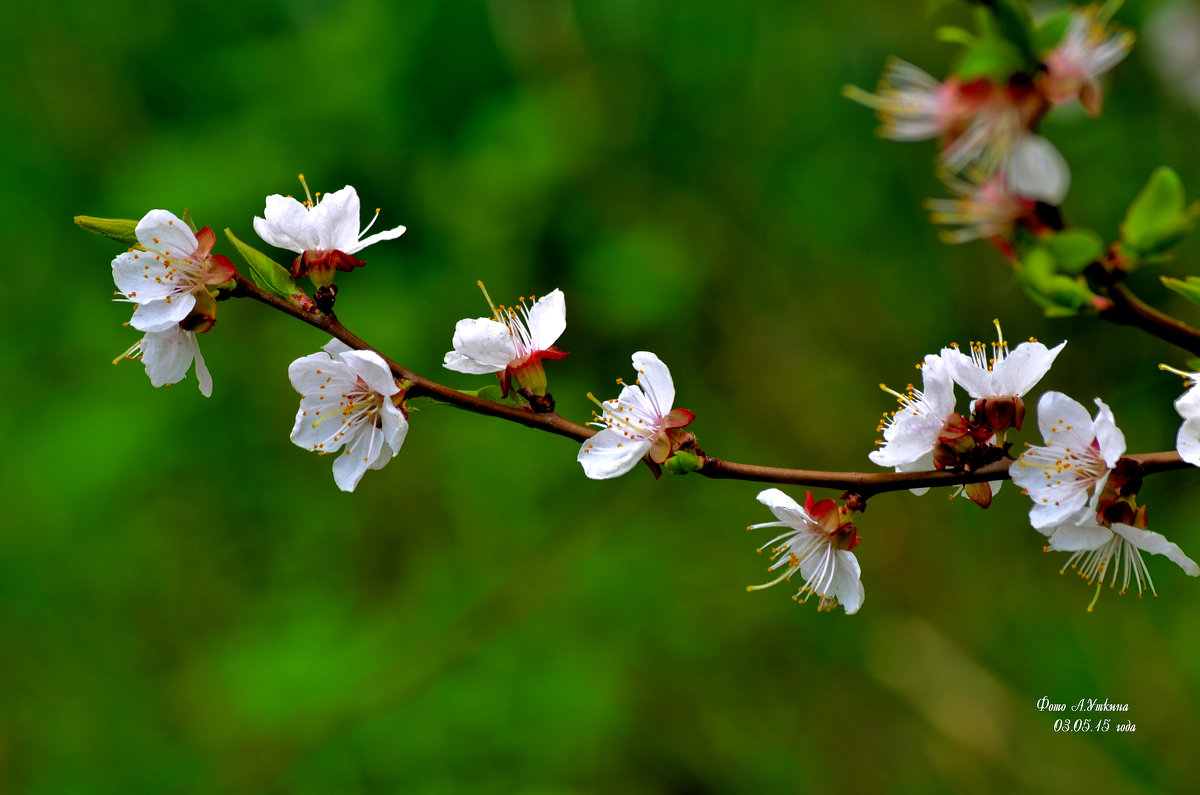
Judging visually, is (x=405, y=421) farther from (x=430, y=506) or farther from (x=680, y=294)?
(x=430, y=506)

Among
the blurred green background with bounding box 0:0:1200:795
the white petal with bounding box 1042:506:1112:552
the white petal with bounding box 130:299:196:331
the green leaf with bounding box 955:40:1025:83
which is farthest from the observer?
the blurred green background with bounding box 0:0:1200:795

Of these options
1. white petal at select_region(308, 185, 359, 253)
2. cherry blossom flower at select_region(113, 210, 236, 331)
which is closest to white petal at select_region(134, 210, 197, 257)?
cherry blossom flower at select_region(113, 210, 236, 331)

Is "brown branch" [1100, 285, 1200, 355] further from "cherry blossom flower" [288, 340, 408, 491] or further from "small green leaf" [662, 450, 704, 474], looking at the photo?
"cherry blossom flower" [288, 340, 408, 491]

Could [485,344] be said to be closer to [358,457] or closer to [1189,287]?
[358,457]

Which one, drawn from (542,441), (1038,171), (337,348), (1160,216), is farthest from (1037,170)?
(542,441)

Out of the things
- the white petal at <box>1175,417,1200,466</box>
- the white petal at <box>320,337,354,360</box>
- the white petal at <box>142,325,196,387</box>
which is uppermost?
the white petal at <box>1175,417,1200,466</box>

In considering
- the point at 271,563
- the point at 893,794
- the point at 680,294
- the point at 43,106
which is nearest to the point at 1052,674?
the point at 893,794

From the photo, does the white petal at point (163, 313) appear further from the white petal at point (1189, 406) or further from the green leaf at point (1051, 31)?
the white petal at point (1189, 406)
